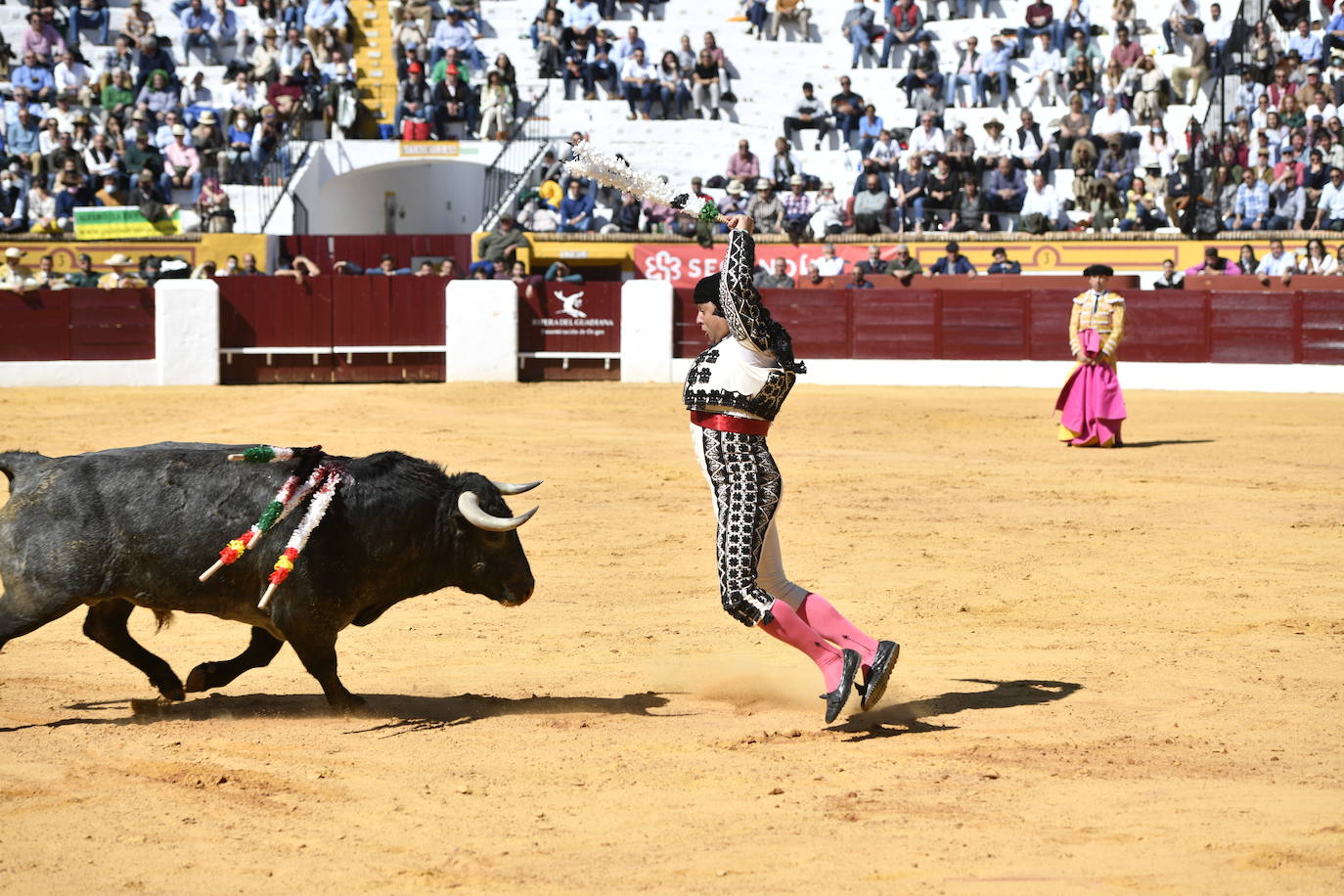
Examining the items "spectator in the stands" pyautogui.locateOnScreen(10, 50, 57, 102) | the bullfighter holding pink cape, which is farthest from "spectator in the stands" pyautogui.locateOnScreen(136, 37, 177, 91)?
the bullfighter holding pink cape

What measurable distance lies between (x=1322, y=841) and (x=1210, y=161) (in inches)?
687

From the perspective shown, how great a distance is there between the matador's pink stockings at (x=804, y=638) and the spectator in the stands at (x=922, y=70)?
19.0 meters

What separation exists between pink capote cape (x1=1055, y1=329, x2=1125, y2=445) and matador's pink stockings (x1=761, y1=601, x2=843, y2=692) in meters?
8.42

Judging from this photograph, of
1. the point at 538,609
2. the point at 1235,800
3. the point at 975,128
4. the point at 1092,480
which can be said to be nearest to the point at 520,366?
the point at 975,128

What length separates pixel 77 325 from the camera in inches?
734

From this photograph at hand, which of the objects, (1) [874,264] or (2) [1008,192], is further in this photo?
(2) [1008,192]

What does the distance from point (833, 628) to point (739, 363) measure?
90 centimetres

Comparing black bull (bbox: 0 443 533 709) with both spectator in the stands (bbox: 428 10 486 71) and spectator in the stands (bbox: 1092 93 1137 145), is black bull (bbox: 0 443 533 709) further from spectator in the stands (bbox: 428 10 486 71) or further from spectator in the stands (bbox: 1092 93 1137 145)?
spectator in the stands (bbox: 428 10 486 71)

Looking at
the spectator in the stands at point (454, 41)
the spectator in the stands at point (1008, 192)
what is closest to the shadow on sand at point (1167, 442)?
the spectator in the stands at point (1008, 192)

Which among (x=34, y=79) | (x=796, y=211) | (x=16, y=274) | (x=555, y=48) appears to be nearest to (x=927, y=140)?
(x=796, y=211)

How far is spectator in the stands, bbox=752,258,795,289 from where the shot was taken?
792 inches

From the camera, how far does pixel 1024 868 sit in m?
3.78

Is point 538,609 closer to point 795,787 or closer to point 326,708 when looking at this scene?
point 326,708

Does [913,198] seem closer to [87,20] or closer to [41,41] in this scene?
[87,20]
